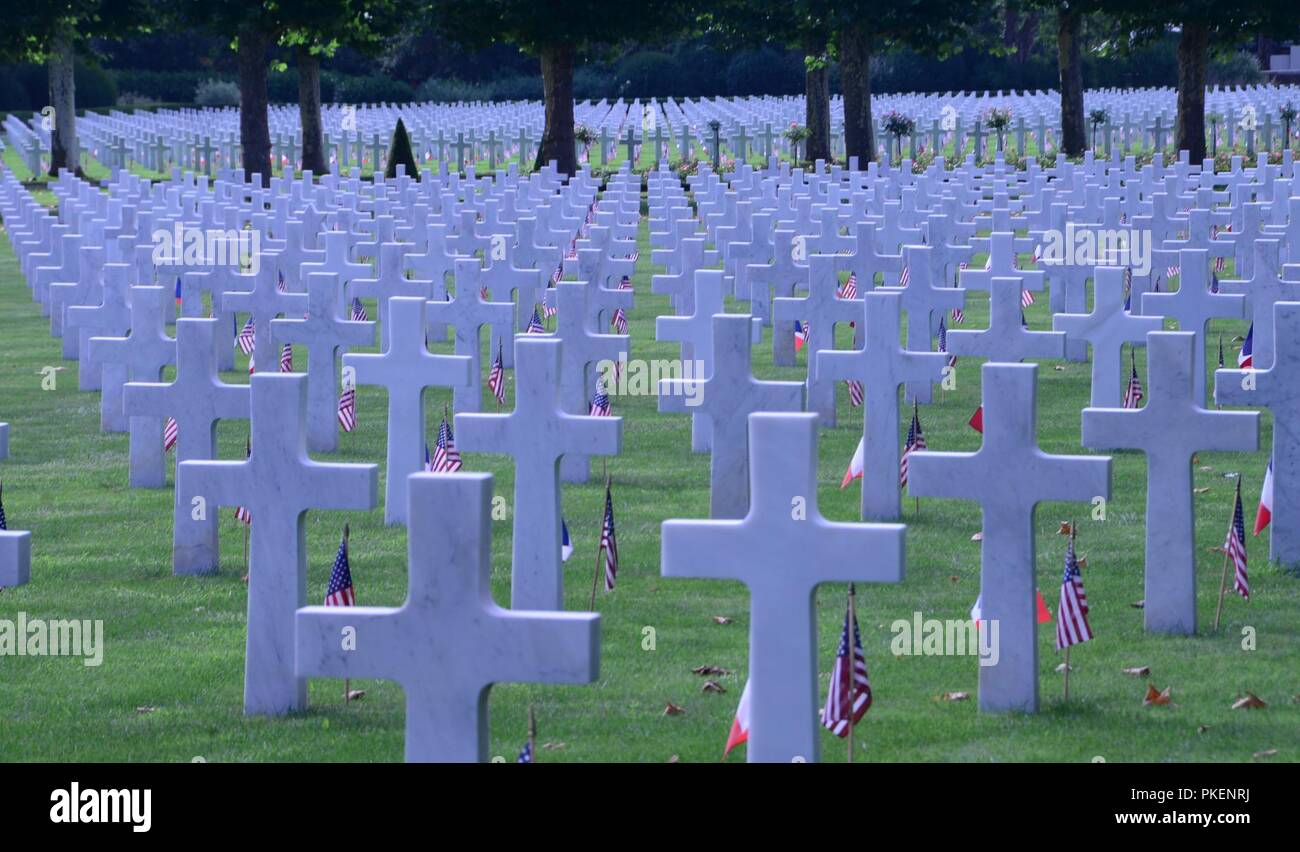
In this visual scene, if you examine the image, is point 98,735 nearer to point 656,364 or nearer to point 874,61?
point 656,364

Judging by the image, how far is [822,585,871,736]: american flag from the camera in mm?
5852

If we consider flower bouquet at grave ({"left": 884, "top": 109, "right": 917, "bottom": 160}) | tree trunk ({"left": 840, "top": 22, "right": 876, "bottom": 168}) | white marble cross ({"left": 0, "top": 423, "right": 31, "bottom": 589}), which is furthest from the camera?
flower bouquet at grave ({"left": 884, "top": 109, "right": 917, "bottom": 160})

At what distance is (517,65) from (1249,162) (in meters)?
52.7

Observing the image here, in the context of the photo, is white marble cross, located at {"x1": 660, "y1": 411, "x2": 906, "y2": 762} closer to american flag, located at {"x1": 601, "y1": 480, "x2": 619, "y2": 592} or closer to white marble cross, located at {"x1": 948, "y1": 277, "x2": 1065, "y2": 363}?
american flag, located at {"x1": 601, "y1": 480, "x2": 619, "y2": 592}

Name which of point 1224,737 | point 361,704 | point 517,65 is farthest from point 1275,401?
point 517,65

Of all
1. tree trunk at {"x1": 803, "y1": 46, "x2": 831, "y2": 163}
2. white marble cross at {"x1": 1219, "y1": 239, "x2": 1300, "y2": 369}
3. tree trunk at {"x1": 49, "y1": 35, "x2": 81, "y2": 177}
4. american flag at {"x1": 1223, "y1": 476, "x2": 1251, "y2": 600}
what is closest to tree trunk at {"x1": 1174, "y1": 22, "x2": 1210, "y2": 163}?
tree trunk at {"x1": 803, "y1": 46, "x2": 831, "y2": 163}

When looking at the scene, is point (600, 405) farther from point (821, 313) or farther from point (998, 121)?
point (998, 121)

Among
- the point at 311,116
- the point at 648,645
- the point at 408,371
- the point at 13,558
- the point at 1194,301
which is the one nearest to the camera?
the point at 13,558

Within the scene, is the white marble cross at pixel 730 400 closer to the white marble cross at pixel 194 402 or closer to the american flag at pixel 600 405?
the american flag at pixel 600 405

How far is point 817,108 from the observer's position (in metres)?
41.5

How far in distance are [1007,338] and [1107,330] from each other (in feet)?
2.88

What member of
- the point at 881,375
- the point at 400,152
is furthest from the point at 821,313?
the point at 400,152

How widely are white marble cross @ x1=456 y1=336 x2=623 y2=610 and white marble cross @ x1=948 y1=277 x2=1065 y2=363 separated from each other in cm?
334

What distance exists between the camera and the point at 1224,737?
21.5 feet
